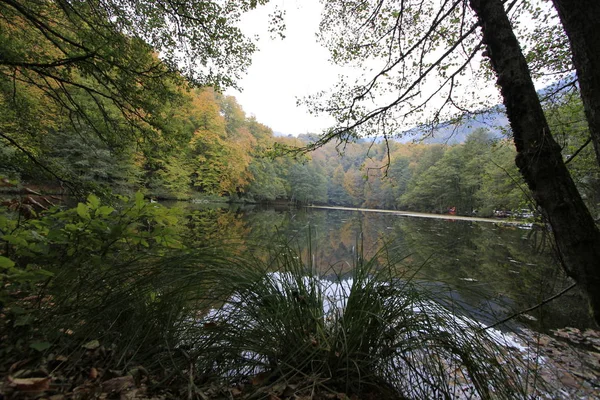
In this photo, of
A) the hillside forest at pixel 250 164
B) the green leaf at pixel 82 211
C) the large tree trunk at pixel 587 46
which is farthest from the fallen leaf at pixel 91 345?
the large tree trunk at pixel 587 46

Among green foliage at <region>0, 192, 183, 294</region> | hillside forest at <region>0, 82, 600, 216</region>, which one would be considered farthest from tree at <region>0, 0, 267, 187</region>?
green foliage at <region>0, 192, 183, 294</region>

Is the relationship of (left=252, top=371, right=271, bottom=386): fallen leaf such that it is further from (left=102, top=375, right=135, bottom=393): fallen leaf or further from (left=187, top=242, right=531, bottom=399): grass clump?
(left=102, top=375, right=135, bottom=393): fallen leaf

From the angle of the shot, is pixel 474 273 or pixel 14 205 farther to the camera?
pixel 474 273

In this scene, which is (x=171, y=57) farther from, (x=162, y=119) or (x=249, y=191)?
(x=249, y=191)

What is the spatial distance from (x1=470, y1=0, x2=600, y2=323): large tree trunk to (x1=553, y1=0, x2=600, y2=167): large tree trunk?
0.17 meters

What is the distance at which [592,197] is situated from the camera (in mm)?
8180

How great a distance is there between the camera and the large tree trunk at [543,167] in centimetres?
129

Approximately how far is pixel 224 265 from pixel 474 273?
275 inches

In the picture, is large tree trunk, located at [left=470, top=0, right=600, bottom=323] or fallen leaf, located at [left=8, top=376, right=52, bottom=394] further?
large tree trunk, located at [left=470, top=0, right=600, bottom=323]

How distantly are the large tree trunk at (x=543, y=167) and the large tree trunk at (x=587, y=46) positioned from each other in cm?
17

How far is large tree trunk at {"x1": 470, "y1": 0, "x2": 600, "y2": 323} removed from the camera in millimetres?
1289

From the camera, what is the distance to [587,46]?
3.85 ft

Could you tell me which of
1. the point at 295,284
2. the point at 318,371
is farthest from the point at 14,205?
the point at 318,371

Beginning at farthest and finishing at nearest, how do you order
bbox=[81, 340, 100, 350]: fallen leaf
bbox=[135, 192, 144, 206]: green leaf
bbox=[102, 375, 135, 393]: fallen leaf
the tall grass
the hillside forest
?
the hillside forest → bbox=[135, 192, 144, 206]: green leaf → the tall grass → bbox=[81, 340, 100, 350]: fallen leaf → bbox=[102, 375, 135, 393]: fallen leaf
